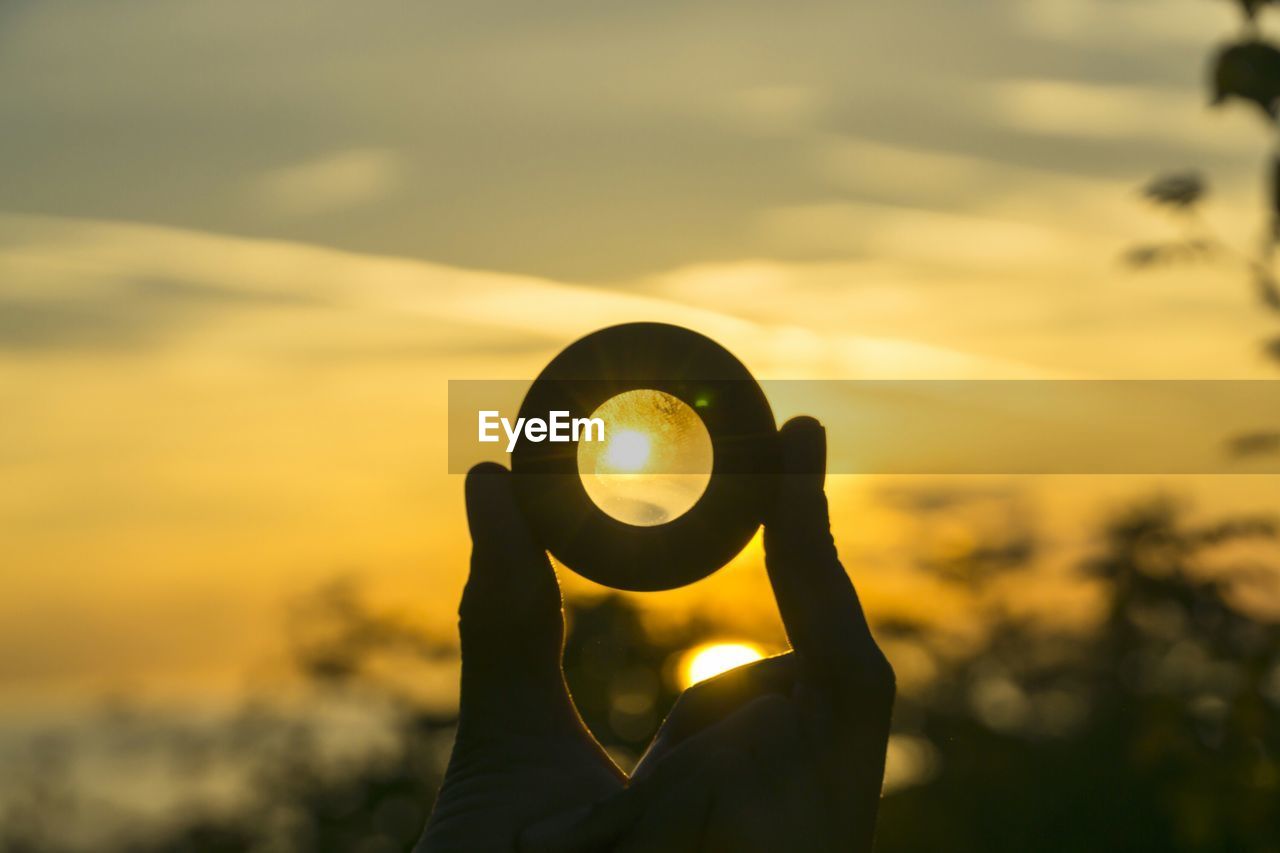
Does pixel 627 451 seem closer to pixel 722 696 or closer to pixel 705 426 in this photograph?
pixel 705 426

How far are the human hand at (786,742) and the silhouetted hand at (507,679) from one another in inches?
6.3

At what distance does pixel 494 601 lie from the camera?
367 cm

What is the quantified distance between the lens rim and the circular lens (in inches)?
1.1

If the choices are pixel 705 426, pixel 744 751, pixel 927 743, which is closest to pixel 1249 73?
pixel 705 426

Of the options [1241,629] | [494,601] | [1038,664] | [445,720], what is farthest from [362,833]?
[494,601]

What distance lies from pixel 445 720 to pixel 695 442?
139ft

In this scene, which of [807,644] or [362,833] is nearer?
[807,644]

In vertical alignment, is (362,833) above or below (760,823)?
below

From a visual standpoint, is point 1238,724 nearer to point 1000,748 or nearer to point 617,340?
point 617,340

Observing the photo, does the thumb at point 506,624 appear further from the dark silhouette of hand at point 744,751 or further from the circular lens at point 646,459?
the circular lens at point 646,459

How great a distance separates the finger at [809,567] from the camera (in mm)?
3523

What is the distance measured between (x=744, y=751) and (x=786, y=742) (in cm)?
10

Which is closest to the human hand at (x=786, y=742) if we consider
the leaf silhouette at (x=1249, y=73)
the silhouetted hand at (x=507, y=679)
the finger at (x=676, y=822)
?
the finger at (x=676, y=822)

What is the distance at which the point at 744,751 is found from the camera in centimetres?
343
